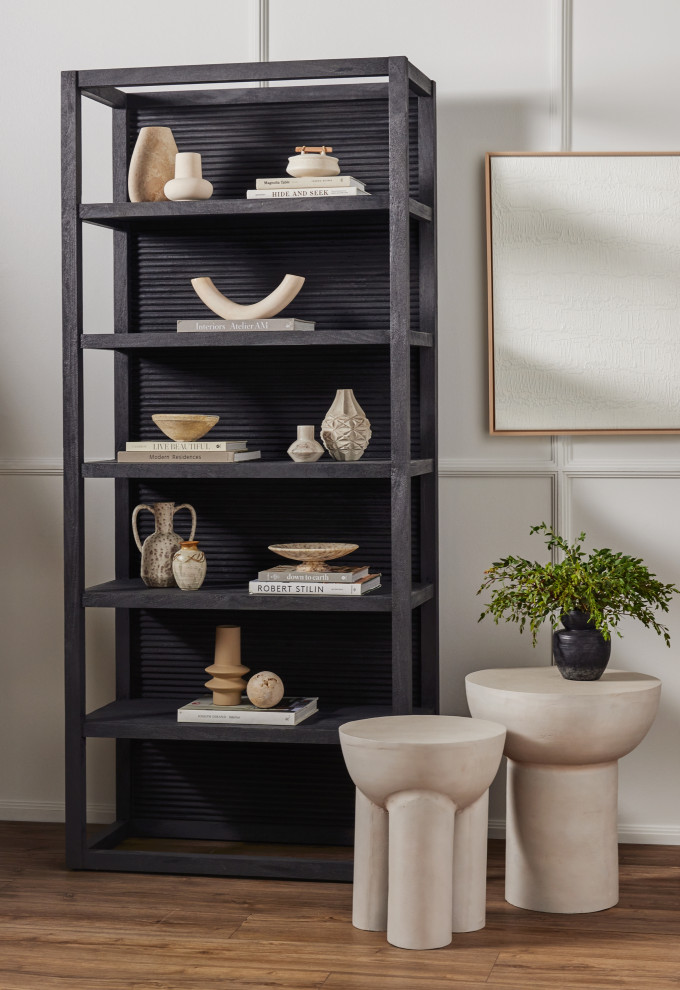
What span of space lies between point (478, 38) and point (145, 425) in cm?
152

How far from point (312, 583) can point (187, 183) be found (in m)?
1.14

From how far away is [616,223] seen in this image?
3.53m

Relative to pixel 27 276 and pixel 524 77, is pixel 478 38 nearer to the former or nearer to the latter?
pixel 524 77

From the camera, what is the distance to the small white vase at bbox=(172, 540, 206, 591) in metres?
3.35

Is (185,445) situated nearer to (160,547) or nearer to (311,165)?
(160,547)

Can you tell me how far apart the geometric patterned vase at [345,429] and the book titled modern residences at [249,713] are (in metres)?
0.69

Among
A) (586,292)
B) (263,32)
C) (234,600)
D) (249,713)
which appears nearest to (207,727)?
(249,713)

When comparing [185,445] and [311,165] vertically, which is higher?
[311,165]

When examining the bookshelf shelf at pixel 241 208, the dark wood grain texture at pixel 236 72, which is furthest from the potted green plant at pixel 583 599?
the dark wood grain texture at pixel 236 72

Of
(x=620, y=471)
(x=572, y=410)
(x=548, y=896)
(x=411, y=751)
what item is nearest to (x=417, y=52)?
(x=572, y=410)

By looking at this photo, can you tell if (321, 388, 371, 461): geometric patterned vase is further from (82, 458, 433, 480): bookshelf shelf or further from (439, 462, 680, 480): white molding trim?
(439, 462, 680, 480): white molding trim

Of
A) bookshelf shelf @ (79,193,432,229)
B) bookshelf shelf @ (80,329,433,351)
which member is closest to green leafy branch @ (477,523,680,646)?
bookshelf shelf @ (80,329,433,351)

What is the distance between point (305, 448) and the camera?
10.9ft

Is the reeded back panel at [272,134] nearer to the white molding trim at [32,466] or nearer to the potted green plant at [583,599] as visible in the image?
the white molding trim at [32,466]
